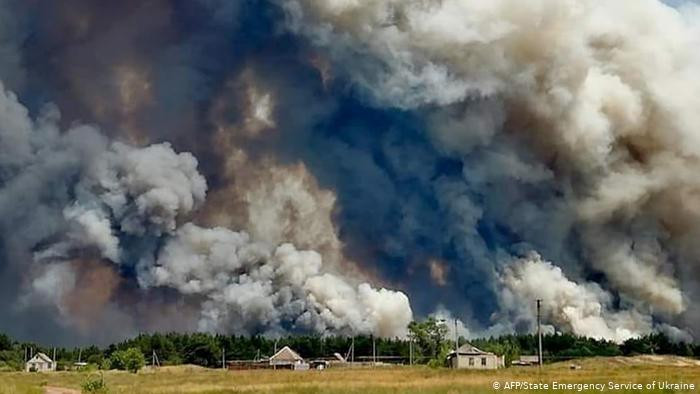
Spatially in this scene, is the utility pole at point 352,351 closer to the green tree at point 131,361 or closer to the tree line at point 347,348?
the tree line at point 347,348

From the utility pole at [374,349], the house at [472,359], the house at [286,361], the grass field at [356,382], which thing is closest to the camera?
the grass field at [356,382]

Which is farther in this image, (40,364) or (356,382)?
(40,364)

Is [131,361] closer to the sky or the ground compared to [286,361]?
closer to the ground

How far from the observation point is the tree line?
11519 centimetres

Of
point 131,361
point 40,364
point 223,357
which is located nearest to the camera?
point 131,361

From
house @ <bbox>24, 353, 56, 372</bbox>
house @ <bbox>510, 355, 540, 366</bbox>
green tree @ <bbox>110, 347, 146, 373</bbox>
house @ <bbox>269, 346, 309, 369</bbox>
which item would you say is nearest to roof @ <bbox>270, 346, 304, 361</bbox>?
house @ <bbox>269, 346, 309, 369</bbox>

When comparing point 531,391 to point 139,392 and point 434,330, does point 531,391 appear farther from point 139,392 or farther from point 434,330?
point 434,330

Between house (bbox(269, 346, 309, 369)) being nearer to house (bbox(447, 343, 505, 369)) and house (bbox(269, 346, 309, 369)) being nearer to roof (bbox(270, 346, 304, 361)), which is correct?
roof (bbox(270, 346, 304, 361))

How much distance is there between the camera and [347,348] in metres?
136

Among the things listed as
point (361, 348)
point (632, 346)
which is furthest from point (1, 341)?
point (632, 346)

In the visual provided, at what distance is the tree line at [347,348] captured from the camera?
11519 centimetres

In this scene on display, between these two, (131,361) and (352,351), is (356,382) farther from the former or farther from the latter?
(352,351)

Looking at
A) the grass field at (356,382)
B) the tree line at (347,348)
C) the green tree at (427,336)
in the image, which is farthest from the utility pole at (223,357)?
the grass field at (356,382)

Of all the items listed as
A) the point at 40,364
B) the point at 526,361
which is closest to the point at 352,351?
the point at 526,361
